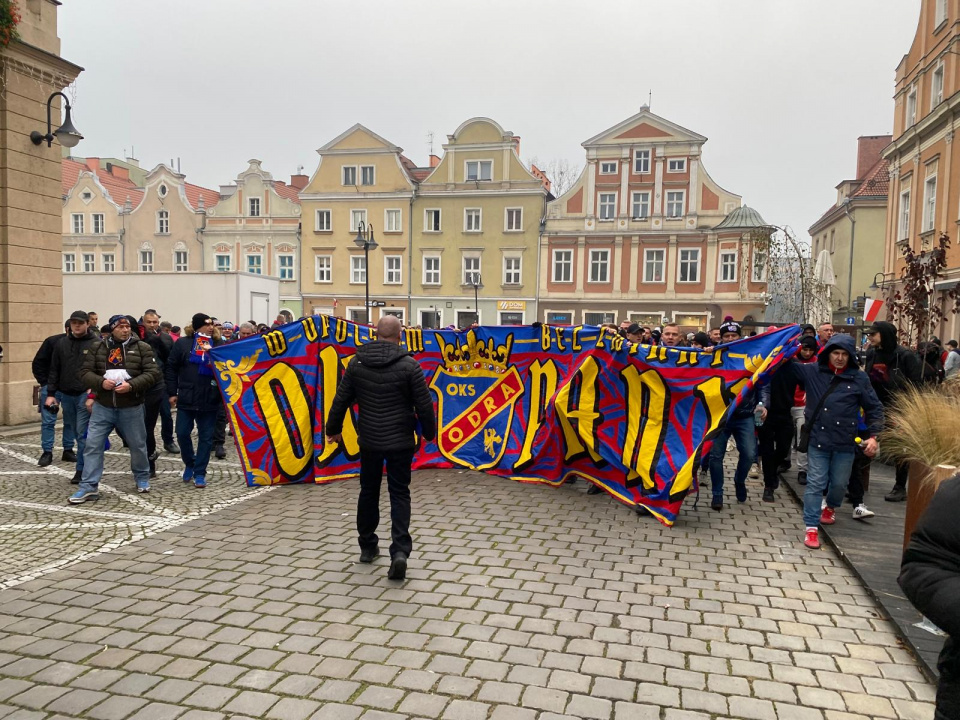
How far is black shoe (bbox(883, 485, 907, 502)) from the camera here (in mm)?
7859

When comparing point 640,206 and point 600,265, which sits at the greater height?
point 640,206

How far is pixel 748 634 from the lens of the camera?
4363 mm

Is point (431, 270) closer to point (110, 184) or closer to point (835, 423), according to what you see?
point (110, 184)

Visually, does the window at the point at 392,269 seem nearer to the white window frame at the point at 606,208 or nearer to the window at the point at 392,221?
the window at the point at 392,221

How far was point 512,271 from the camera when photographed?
4256 cm

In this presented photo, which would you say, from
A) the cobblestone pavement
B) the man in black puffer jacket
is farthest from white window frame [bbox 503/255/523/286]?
the man in black puffer jacket

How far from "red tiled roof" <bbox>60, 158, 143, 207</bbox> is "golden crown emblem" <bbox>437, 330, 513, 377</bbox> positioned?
150 feet

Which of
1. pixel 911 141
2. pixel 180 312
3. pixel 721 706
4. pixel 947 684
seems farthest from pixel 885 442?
pixel 911 141

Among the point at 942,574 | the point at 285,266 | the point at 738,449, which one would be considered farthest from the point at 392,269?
the point at 942,574

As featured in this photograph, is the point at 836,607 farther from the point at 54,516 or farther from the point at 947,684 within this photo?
the point at 54,516

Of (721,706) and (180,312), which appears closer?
(721,706)

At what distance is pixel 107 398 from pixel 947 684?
25.1 ft

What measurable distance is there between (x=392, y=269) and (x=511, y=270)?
7.70m

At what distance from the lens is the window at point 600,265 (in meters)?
41.0
